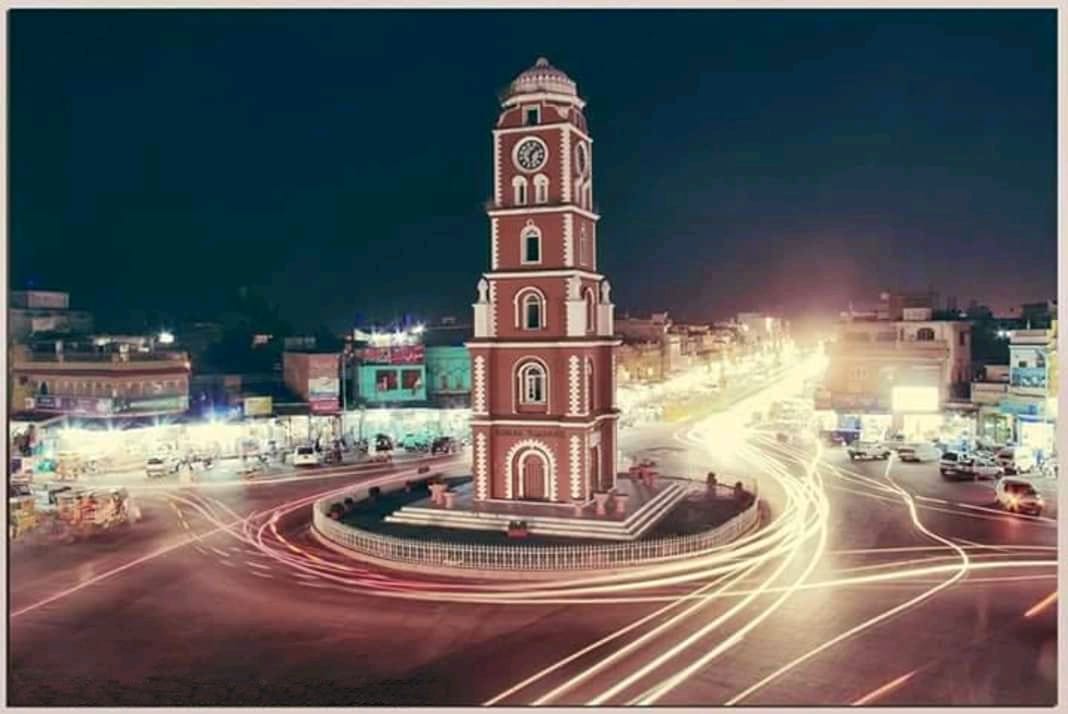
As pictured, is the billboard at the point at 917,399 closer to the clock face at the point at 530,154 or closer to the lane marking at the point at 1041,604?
the lane marking at the point at 1041,604

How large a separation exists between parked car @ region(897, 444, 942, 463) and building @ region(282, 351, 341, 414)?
15095mm

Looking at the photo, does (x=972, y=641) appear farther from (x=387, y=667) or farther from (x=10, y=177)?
(x=10, y=177)

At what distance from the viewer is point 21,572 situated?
39.0 feet

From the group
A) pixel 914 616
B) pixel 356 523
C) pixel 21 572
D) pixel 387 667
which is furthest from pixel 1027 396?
pixel 21 572

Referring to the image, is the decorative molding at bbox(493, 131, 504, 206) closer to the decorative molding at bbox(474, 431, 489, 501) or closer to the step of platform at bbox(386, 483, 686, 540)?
the decorative molding at bbox(474, 431, 489, 501)

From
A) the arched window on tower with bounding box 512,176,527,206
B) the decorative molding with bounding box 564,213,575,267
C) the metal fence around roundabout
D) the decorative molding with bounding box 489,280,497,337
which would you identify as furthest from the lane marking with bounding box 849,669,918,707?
the arched window on tower with bounding box 512,176,527,206

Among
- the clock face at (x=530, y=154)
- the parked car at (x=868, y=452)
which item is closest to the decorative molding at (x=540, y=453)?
the clock face at (x=530, y=154)

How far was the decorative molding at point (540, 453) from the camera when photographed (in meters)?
13.7

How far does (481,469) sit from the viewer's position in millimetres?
14016

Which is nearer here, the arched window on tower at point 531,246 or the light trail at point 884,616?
the light trail at point 884,616

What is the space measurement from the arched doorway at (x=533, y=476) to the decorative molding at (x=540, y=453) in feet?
0.15

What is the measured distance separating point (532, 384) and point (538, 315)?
1.09 m

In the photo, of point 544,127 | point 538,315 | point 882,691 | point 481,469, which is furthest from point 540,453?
point 882,691

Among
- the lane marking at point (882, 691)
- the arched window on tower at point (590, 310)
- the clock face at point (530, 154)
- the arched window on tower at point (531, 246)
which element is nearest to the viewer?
the lane marking at point (882, 691)
